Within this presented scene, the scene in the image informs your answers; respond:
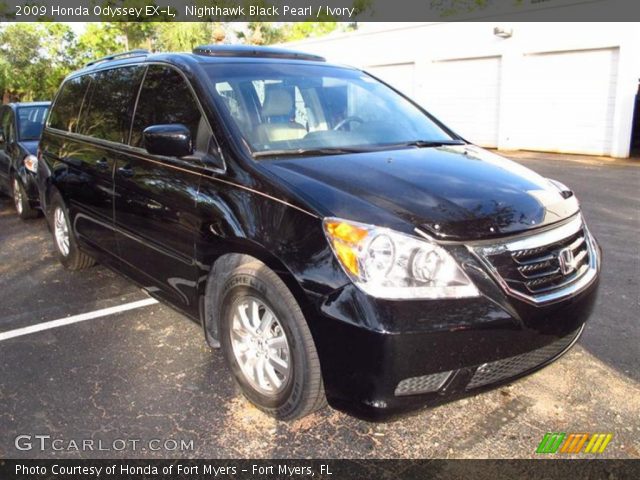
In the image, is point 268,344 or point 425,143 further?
→ point 425,143

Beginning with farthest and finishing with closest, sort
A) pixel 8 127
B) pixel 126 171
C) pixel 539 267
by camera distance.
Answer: pixel 8 127 < pixel 126 171 < pixel 539 267

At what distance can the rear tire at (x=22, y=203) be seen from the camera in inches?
302

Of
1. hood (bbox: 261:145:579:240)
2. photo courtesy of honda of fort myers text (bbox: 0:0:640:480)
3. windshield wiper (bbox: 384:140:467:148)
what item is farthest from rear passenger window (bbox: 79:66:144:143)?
windshield wiper (bbox: 384:140:467:148)

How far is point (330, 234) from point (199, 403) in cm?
136

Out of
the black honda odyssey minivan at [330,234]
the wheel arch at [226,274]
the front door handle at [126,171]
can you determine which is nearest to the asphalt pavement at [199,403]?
the black honda odyssey minivan at [330,234]

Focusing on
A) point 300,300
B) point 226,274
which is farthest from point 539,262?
point 226,274

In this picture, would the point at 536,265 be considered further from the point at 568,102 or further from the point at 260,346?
the point at 568,102

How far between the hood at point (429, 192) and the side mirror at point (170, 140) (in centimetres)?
52

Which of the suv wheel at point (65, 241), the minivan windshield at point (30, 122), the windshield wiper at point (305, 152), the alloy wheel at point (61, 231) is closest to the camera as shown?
the windshield wiper at point (305, 152)

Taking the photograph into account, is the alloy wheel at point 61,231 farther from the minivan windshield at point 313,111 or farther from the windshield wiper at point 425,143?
the windshield wiper at point 425,143

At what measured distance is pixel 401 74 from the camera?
21234mm

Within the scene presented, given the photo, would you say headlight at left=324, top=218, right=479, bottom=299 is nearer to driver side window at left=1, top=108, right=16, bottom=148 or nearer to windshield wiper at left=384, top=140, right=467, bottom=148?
windshield wiper at left=384, top=140, right=467, bottom=148

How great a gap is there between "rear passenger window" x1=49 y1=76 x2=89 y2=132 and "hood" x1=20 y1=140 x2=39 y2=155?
2.06 m

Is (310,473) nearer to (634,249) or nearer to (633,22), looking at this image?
(634,249)
